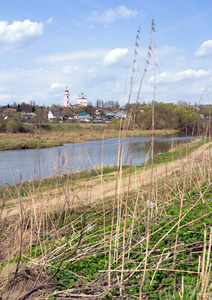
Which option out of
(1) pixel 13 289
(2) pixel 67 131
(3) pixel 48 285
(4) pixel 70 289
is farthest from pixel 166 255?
(2) pixel 67 131

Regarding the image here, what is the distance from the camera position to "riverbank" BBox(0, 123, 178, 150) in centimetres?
2581

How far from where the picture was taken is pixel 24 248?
3014mm

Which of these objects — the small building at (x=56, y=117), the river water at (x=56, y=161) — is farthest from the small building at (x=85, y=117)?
the river water at (x=56, y=161)

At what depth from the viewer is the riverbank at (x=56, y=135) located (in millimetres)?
25812

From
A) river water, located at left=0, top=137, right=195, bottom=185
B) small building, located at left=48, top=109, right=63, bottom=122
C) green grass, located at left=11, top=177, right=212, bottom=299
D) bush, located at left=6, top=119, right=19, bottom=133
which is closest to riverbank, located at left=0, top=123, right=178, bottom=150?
small building, located at left=48, top=109, right=63, bottom=122

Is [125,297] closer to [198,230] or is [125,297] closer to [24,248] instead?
[198,230]

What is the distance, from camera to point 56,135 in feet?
113

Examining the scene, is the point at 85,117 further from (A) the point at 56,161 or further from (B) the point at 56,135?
(A) the point at 56,161

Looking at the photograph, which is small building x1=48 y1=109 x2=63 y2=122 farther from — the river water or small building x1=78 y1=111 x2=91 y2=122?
the river water

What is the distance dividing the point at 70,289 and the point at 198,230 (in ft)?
5.17

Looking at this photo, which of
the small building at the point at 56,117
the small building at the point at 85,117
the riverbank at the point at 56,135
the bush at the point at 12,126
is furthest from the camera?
the small building at the point at 85,117

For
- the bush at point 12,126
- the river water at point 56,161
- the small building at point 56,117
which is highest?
the small building at point 56,117

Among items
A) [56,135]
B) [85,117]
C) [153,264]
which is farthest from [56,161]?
[85,117]

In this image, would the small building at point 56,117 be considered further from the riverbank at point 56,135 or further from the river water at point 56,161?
the river water at point 56,161
